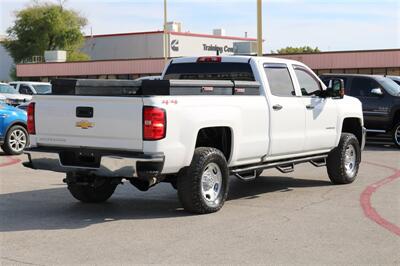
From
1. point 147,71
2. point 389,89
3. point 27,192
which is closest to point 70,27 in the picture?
point 147,71

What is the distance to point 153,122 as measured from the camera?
6.99m

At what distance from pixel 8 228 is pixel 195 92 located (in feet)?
8.70

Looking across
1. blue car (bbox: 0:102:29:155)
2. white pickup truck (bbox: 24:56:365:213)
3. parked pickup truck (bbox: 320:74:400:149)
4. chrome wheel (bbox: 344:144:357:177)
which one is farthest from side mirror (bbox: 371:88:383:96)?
blue car (bbox: 0:102:29:155)

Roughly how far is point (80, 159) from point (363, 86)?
36.6 ft

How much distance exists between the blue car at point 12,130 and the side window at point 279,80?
7.16m

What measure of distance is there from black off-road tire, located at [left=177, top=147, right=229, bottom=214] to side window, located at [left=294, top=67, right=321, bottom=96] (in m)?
2.49

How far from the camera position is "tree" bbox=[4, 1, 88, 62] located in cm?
7594

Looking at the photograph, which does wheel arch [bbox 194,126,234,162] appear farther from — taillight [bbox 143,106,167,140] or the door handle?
taillight [bbox 143,106,167,140]

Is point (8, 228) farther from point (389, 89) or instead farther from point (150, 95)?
point (389, 89)

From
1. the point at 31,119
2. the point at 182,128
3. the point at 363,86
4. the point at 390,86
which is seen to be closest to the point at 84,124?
the point at 31,119

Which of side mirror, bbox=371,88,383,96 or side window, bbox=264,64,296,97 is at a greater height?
side window, bbox=264,64,296,97

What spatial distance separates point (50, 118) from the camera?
769 centimetres

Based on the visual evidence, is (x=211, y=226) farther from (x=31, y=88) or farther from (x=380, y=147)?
(x=31, y=88)

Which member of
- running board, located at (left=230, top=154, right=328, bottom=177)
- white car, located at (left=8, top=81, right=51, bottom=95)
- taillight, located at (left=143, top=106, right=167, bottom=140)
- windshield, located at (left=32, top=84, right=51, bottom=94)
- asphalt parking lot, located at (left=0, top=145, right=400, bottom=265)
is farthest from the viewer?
windshield, located at (left=32, top=84, right=51, bottom=94)
